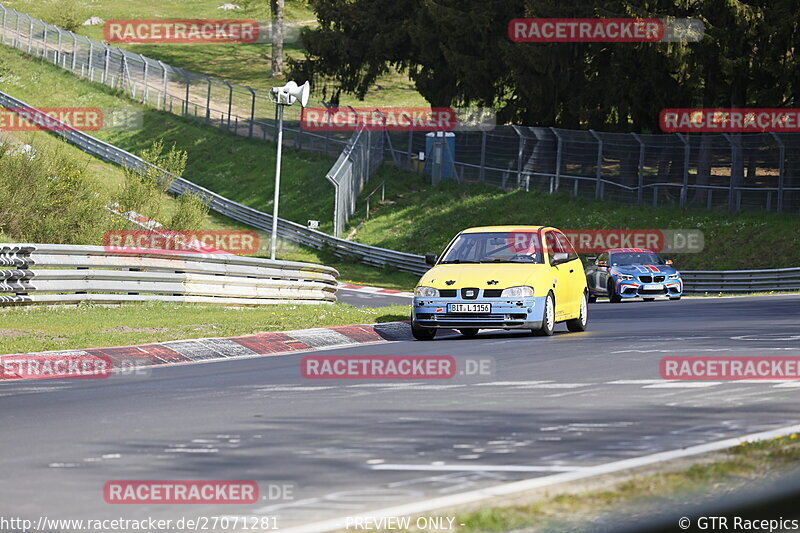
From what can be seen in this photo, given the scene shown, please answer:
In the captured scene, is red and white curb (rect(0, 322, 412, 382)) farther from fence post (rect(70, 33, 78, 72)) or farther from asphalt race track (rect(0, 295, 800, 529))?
fence post (rect(70, 33, 78, 72))

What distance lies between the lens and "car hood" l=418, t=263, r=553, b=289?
17.0m

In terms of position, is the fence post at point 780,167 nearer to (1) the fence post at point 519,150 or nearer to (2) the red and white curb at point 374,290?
(1) the fence post at point 519,150

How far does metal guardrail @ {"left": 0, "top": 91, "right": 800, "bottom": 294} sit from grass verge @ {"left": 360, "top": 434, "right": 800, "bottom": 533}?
30.6m

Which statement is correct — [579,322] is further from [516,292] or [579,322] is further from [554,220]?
[554,220]

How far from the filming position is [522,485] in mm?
6387

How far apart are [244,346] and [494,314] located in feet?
11.5

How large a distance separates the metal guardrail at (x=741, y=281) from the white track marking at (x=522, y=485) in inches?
1160

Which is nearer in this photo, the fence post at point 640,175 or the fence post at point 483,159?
the fence post at point 640,175

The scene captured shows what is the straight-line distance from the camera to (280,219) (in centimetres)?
5109

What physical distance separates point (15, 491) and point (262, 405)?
12.0ft

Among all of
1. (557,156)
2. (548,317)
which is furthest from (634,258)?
(557,156)

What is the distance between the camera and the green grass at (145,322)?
15344 mm

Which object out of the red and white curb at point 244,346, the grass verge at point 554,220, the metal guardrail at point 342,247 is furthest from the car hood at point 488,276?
the grass verge at point 554,220

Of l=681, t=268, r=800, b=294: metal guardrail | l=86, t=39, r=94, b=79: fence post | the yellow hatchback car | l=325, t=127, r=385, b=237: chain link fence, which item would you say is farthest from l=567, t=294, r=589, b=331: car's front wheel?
l=86, t=39, r=94, b=79: fence post
